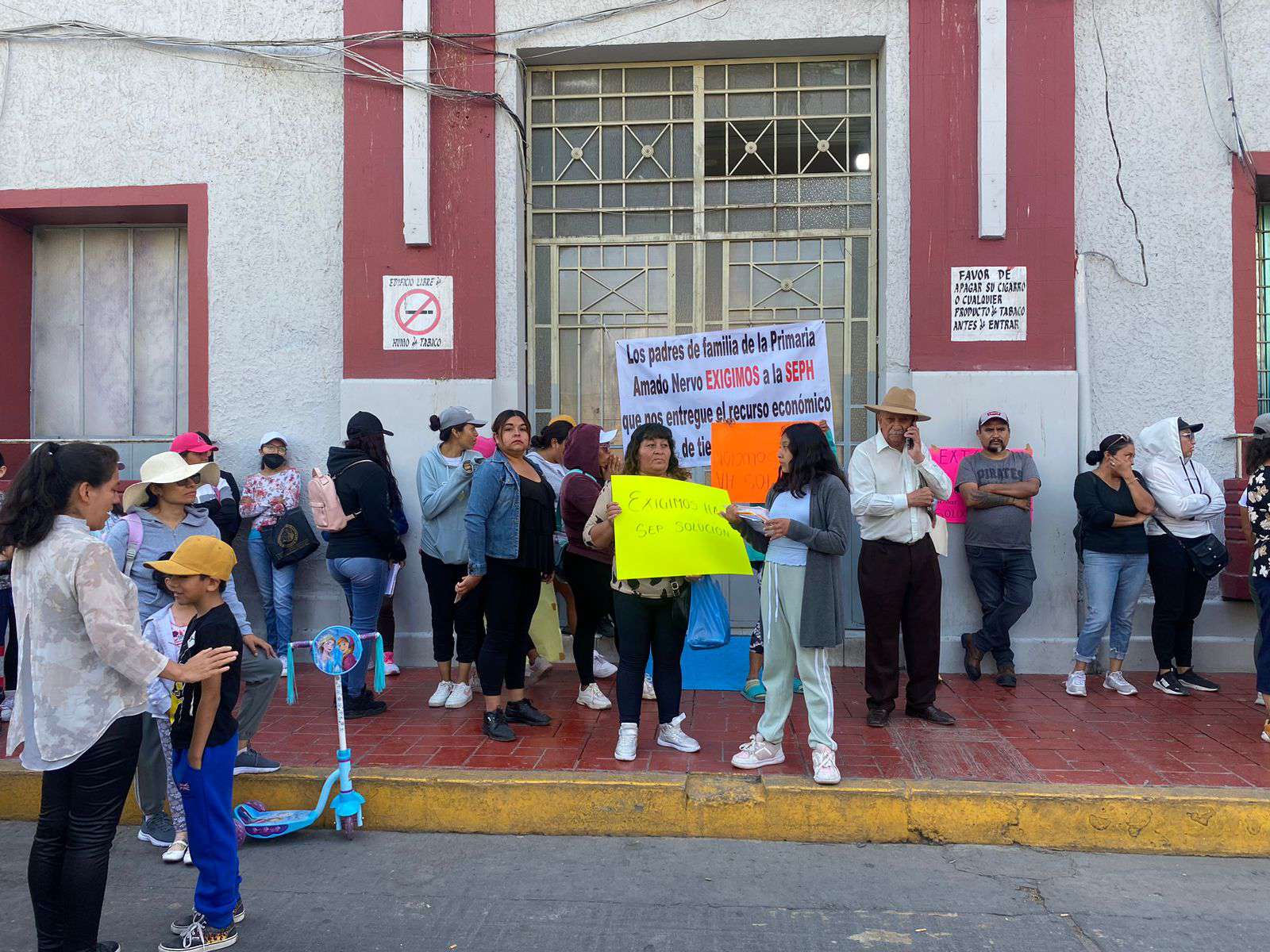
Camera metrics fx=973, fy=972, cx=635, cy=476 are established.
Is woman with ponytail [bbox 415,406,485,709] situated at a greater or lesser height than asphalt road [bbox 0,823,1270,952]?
greater

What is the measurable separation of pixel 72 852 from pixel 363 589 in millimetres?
3081

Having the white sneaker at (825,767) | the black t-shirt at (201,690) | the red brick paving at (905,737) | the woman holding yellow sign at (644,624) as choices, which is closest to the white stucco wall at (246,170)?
the red brick paving at (905,737)

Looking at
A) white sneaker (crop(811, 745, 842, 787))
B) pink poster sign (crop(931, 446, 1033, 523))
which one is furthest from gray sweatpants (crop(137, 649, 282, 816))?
pink poster sign (crop(931, 446, 1033, 523))

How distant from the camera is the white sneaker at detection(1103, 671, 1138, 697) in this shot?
6.52m

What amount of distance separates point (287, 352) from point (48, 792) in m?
5.02

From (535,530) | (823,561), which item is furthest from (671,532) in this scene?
(535,530)

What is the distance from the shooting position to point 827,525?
495 centimetres

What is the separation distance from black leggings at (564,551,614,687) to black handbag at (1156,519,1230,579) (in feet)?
12.5

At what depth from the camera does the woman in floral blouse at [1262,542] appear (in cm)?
553

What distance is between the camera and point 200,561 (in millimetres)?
3535

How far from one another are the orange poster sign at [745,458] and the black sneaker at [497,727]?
1.87 metres

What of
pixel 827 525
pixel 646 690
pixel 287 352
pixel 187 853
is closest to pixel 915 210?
pixel 827 525

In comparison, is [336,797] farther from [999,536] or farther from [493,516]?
[999,536]

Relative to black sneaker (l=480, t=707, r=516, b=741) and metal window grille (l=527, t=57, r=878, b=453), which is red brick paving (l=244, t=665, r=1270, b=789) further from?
metal window grille (l=527, t=57, r=878, b=453)
